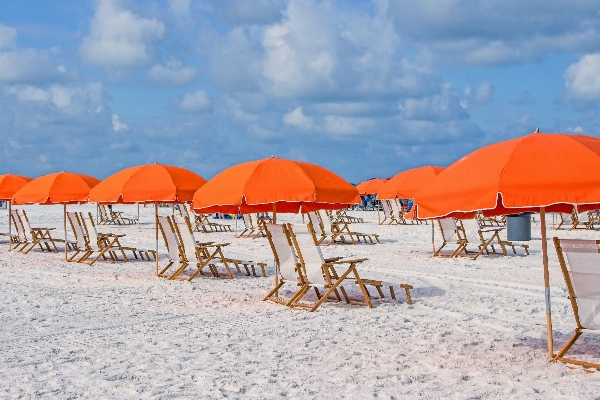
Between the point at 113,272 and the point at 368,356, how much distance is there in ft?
24.9

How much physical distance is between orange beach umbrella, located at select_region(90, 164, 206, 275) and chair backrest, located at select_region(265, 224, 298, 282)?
3.44 meters

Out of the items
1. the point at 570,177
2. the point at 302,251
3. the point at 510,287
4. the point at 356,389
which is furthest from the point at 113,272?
the point at 570,177

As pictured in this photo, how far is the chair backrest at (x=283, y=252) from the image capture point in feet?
27.7

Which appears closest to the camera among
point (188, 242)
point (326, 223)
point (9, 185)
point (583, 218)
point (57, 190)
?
point (188, 242)

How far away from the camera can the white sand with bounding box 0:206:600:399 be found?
4.92 m

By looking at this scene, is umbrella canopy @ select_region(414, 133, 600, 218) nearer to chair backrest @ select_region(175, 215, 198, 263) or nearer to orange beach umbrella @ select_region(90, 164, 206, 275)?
chair backrest @ select_region(175, 215, 198, 263)

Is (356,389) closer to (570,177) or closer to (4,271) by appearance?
(570,177)

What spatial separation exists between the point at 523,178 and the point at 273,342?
263 centimetres

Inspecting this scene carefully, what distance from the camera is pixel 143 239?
71.2 ft

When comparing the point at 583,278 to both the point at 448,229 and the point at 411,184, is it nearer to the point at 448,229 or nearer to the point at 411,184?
the point at 448,229

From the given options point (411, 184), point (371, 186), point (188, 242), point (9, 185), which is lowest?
point (188, 242)

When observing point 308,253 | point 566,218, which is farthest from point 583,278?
point 566,218

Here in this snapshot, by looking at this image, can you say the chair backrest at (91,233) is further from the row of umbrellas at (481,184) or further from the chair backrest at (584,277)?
the chair backrest at (584,277)

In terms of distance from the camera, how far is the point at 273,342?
20.9 feet
